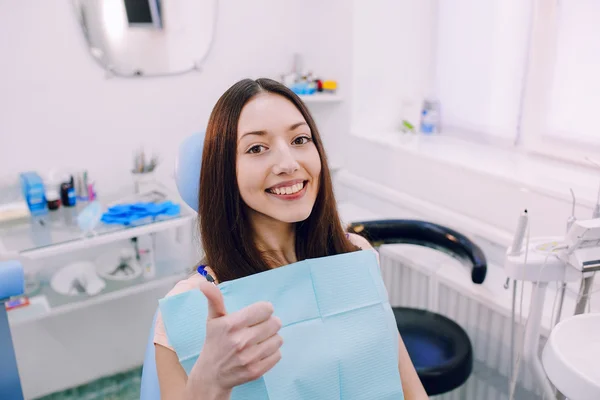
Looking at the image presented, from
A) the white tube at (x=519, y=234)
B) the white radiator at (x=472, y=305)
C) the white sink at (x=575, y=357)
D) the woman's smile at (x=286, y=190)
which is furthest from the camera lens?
the white radiator at (x=472, y=305)

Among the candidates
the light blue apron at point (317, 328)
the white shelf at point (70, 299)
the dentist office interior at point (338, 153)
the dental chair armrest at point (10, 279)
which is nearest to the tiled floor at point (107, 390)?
the dentist office interior at point (338, 153)

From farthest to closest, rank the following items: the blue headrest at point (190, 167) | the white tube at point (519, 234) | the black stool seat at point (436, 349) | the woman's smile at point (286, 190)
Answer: the black stool seat at point (436, 349) < the white tube at point (519, 234) < the blue headrest at point (190, 167) < the woman's smile at point (286, 190)

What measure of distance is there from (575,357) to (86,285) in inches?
59.8

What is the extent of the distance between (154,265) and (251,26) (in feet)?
3.48

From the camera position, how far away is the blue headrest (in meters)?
1.04

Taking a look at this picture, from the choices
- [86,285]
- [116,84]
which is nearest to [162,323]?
[86,285]

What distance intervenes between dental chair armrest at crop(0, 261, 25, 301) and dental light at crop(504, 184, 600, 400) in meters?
1.09

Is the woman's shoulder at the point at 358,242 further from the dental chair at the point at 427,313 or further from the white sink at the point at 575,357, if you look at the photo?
the white sink at the point at 575,357

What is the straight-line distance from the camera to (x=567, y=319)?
982 mm

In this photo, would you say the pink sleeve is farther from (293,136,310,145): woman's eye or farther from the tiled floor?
the tiled floor

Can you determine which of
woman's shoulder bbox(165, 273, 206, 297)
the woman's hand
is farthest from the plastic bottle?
the woman's hand

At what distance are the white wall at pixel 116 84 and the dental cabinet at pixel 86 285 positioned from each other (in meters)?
0.21

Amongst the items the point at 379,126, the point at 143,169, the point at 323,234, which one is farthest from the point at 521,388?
the point at 143,169

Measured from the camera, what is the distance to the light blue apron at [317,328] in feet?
2.70
